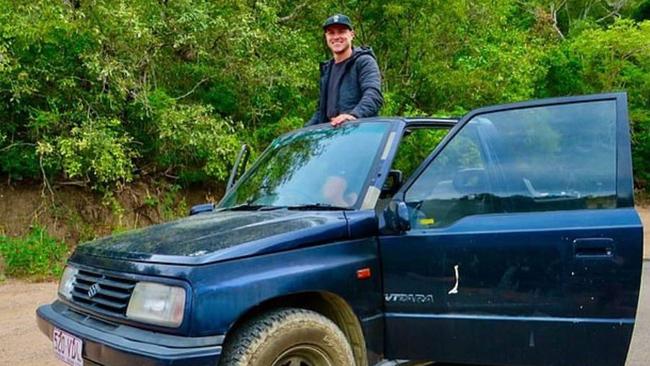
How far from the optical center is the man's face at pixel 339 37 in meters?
4.46

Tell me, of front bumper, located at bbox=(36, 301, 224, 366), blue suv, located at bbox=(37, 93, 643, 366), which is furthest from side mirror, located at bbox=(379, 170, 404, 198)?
front bumper, located at bbox=(36, 301, 224, 366)

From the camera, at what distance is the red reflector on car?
9.87 ft

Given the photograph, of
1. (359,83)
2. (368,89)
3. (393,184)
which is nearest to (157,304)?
(393,184)

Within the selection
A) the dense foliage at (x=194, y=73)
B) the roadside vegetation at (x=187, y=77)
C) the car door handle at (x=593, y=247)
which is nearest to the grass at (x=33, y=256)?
the roadside vegetation at (x=187, y=77)

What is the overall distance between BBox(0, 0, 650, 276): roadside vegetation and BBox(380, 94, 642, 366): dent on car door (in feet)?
18.8

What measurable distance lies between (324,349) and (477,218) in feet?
3.56

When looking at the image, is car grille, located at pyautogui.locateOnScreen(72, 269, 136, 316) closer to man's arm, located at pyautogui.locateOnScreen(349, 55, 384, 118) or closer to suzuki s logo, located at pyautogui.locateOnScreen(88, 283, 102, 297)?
suzuki s logo, located at pyautogui.locateOnScreen(88, 283, 102, 297)

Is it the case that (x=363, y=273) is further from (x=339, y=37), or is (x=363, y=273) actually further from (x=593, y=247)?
(x=339, y=37)

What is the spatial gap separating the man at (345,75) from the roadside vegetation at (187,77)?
425 cm

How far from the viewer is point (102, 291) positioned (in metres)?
2.91

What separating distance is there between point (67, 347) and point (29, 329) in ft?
9.42

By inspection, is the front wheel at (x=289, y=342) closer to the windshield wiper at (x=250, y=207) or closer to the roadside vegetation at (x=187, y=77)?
the windshield wiper at (x=250, y=207)

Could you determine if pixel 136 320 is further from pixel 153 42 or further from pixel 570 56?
pixel 570 56

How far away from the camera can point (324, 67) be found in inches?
186
